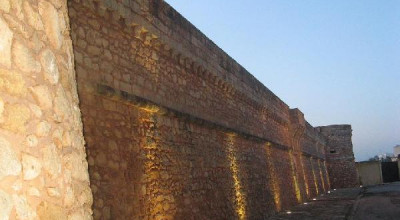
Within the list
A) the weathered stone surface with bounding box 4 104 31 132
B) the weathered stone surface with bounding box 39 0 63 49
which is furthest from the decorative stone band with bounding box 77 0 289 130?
the weathered stone surface with bounding box 4 104 31 132

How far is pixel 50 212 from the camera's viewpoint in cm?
178

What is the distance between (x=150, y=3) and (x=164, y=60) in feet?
3.17

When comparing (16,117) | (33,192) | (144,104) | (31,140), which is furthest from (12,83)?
(144,104)

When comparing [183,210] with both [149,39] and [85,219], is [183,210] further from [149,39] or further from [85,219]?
[85,219]

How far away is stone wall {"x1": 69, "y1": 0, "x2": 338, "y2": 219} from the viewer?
175 inches

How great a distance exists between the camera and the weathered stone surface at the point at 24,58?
172 cm

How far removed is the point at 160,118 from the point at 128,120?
0.89 meters

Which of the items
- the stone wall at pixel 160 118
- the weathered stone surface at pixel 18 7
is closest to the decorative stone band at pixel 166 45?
the stone wall at pixel 160 118

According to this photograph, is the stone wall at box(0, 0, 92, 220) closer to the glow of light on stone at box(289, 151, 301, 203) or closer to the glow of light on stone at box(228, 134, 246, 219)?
the glow of light on stone at box(228, 134, 246, 219)

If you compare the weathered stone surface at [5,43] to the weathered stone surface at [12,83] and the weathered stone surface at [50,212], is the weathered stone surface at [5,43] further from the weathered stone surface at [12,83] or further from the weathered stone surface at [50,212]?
the weathered stone surface at [50,212]

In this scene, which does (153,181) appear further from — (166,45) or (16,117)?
(16,117)

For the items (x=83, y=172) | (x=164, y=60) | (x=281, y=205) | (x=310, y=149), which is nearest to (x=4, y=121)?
(x=83, y=172)

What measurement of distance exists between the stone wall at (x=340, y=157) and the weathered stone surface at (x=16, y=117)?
1178 inches

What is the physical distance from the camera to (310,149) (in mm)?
22094
